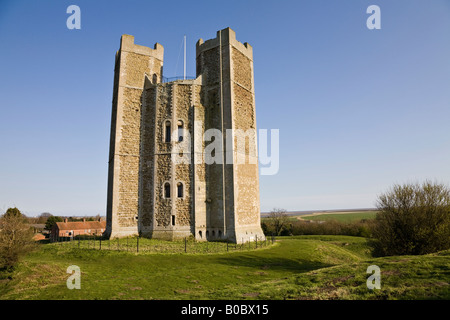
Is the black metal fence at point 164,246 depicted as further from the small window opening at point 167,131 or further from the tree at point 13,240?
the small window opening at point 167,131

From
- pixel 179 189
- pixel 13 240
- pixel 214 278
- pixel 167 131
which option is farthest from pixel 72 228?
pixel 214 278

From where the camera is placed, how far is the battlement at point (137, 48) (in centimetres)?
2561

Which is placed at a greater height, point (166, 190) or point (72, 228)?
point (166, 190)

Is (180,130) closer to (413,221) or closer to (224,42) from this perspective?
(224,42)

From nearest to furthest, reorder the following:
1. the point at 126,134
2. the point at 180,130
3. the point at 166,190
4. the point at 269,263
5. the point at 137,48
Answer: the point at 269,263
the point at 166,190
the point at 180,130
the point at 126,134
the point at 137,48

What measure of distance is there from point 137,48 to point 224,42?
326 inches

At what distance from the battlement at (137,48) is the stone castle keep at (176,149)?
0.10m

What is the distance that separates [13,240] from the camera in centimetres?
1080

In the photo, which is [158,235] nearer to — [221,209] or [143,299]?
[221,209]

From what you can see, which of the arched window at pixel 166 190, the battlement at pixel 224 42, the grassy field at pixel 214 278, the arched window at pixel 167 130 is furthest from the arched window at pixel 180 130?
the grassy field at pixel 214 278

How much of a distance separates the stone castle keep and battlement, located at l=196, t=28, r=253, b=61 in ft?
0.30

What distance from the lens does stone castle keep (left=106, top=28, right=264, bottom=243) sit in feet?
74.2

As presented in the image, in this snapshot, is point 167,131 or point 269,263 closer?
point 269,263
